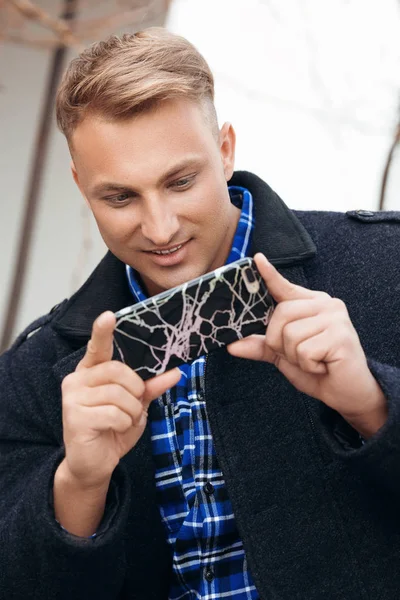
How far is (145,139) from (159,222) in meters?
0.17

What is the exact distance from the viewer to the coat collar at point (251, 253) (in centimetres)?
175

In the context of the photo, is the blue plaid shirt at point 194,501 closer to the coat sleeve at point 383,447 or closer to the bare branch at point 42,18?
the coat sleeve at point 383,447

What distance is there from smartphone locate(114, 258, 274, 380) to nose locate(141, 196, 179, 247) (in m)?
0.24

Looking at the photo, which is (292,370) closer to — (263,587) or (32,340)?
(263,587)

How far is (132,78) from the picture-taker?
5.35ft

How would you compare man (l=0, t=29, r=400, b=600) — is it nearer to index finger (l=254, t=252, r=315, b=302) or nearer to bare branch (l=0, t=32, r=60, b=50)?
index finger (l=254, t=252, r=315, b=302)

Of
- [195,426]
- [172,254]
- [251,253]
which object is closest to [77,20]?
[251,253]

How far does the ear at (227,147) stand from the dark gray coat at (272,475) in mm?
116

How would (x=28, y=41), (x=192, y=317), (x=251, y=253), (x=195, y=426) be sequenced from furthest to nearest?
(x=28, y=41) → (x=251, y=253) → (x=195, y=426) → (x=192, y=317)

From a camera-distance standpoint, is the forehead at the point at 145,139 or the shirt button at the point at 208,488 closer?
the forehead at the point at 145,139

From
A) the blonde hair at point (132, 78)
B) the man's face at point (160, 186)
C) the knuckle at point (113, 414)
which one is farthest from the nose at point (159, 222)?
the knuckle at point (113, 414)

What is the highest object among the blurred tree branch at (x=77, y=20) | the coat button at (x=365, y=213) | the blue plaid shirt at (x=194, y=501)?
the blurred tree branch at (x=77, y=20)

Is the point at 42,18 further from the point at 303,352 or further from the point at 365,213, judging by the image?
the point at 303,352

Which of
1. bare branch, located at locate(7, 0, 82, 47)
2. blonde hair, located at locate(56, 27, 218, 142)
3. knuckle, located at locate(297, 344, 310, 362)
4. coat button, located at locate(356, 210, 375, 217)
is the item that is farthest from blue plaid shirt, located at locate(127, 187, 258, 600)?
bare branch, located at locate(7, 0, 82, 47)
